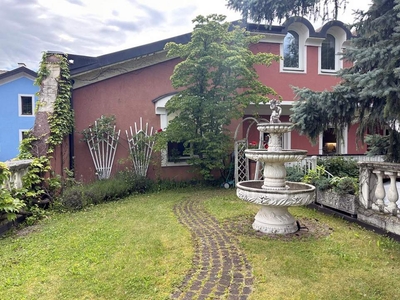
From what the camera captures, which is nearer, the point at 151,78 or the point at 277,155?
the point at 277,155

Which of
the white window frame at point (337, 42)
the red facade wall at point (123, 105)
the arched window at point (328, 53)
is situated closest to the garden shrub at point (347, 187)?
the red facade wall at point (123, 105)

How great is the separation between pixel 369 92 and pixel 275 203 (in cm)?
198

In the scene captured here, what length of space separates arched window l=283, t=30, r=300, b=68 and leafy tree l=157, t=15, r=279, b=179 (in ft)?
10.3

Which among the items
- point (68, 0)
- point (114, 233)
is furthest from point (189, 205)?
point (68, 0)

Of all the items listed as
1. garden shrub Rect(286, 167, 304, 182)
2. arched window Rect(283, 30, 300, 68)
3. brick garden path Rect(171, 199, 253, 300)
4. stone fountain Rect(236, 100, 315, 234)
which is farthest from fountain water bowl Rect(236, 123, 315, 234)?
arched window Rect(283, 30, 300, 68)

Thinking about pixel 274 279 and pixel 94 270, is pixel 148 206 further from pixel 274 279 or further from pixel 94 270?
pixel 274 279

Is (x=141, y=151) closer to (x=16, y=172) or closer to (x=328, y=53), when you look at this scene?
(x=16, y=172)

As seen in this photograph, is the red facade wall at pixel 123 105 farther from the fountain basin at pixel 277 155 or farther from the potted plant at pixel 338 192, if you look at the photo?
the fountain basin at pixel 277 155

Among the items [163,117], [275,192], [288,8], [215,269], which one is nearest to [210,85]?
[163,117]

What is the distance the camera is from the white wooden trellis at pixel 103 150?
8.89m

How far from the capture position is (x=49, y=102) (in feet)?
25.0

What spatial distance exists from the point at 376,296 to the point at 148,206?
494 cm

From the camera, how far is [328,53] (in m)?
11.4

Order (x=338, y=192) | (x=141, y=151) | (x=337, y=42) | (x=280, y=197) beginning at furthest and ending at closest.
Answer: (x=337, y=42) < (x=141, y=151) < (x=338, y=192) < (x=280, y=197)
